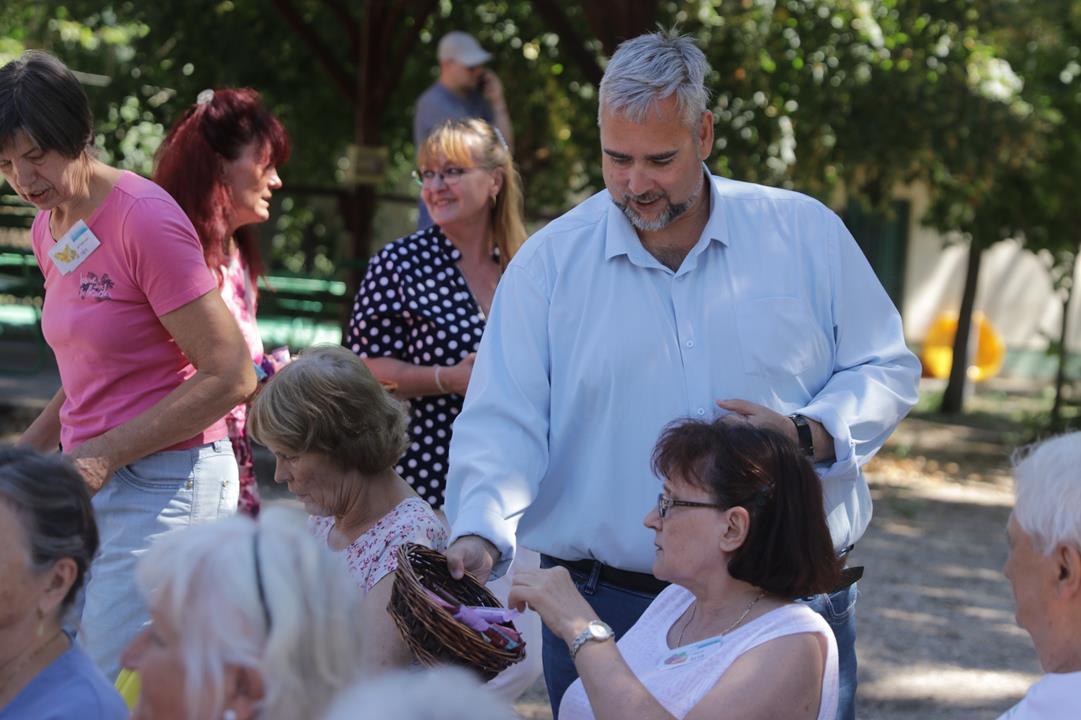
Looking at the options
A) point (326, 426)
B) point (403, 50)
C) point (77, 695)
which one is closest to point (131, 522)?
point (326, 426)

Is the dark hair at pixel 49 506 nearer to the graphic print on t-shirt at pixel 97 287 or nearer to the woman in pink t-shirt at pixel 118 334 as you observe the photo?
the woman in pink t-shirt at pixel 118 334

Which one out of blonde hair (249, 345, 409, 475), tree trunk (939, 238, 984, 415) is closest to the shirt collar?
blonde hair (249, 345, 409, 475)

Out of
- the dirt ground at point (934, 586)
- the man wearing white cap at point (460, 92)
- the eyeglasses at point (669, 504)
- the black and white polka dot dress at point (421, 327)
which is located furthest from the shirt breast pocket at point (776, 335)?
the man wearing white cap at point (460, 92)

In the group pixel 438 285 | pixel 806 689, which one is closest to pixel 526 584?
pixel 806 689

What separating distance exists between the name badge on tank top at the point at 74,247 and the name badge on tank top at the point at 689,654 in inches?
62.2

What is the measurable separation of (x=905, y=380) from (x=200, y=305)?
158cm

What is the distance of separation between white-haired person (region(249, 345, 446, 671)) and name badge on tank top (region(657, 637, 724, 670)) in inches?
26.0

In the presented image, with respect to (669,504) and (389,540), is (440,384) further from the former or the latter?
(669,504)

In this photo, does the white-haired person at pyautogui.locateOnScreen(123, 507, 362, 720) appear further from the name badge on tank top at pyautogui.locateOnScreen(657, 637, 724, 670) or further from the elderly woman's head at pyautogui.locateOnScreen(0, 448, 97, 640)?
the name badge on tank top at pyautogui.locateOnScreen(657, 637, 724, 670)

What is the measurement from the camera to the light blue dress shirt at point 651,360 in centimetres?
297

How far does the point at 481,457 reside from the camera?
2.93m

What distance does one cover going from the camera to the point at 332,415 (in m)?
3.16

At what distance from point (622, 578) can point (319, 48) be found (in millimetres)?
8221

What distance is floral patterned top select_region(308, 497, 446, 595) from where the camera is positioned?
10.1ft
